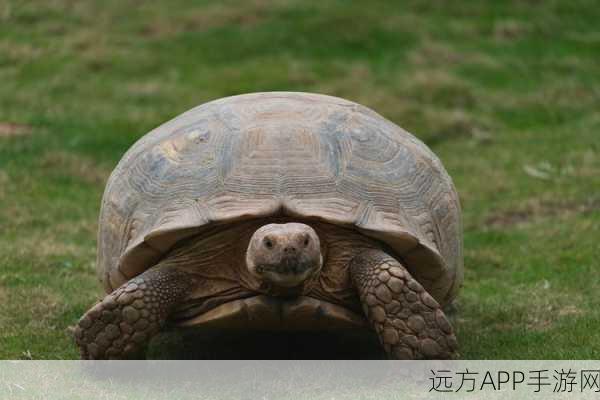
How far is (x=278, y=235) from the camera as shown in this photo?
3988mm

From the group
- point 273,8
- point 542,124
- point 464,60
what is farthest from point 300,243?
point 273,8

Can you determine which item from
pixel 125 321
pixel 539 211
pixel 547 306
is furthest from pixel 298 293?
pixel 539 211

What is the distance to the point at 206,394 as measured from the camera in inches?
161

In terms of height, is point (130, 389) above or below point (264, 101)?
below

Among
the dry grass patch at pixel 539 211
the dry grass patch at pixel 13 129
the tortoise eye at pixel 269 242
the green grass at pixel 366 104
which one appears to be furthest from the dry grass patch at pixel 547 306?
the dry grass patch at pixel 13 129

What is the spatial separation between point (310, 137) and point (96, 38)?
9462 mm

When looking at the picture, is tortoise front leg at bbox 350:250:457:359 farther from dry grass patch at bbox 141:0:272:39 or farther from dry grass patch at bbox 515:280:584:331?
dry grass patch at bbox 141:0:272:39

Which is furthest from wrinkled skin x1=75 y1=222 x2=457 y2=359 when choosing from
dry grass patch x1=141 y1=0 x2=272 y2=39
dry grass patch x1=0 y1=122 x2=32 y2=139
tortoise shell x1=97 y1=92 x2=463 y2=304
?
dry grass patch x1=141 y1=0 x2=272 y2=39

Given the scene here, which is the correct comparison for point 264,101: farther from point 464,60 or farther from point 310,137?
point 464,60

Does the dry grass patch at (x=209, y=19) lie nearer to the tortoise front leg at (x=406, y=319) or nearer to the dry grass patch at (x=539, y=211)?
the dry grass patch at (x=539, y=211)

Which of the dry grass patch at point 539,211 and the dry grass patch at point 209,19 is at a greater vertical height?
the dry grass patch at point 539,211

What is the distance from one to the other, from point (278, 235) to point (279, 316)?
1.39 ft

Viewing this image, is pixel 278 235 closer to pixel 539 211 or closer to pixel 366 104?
pixel 539 211

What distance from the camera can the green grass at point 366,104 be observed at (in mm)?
5609
